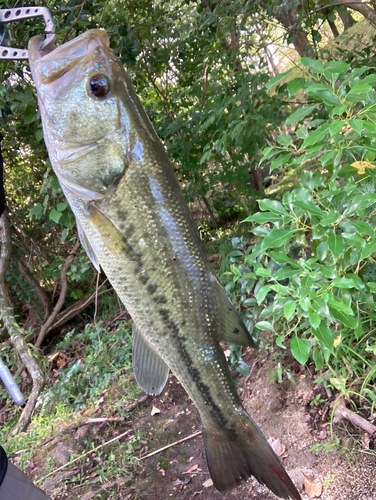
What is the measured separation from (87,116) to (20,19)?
1.21 feet

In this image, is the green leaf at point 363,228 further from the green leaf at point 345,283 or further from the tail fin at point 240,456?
the tail fin at point 240,456

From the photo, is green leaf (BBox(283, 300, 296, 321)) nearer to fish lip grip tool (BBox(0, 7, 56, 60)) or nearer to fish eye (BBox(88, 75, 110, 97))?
fish eye (BBox(88, 75, 110, 97))

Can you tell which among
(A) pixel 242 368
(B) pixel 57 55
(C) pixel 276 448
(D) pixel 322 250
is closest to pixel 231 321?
(D) pixel 322 250

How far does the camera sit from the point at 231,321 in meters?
1.56

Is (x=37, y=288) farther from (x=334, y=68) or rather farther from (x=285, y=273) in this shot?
(x=334, y=68)

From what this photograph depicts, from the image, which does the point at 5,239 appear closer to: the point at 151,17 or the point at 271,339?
the point at 151,17

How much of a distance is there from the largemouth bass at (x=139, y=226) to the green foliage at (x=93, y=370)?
316 cm

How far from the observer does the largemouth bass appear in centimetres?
140

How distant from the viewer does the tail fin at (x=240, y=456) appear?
156 centimetres

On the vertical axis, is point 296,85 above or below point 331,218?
above

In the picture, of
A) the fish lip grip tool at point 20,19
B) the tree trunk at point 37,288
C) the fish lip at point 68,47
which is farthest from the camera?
the tree trunk at point 37,288

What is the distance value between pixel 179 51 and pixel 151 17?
666mm

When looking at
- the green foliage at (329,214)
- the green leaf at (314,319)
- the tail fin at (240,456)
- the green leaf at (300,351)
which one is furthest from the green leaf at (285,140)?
the tail fin at (240,456)

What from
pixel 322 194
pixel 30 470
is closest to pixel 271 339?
pixel 322 194
